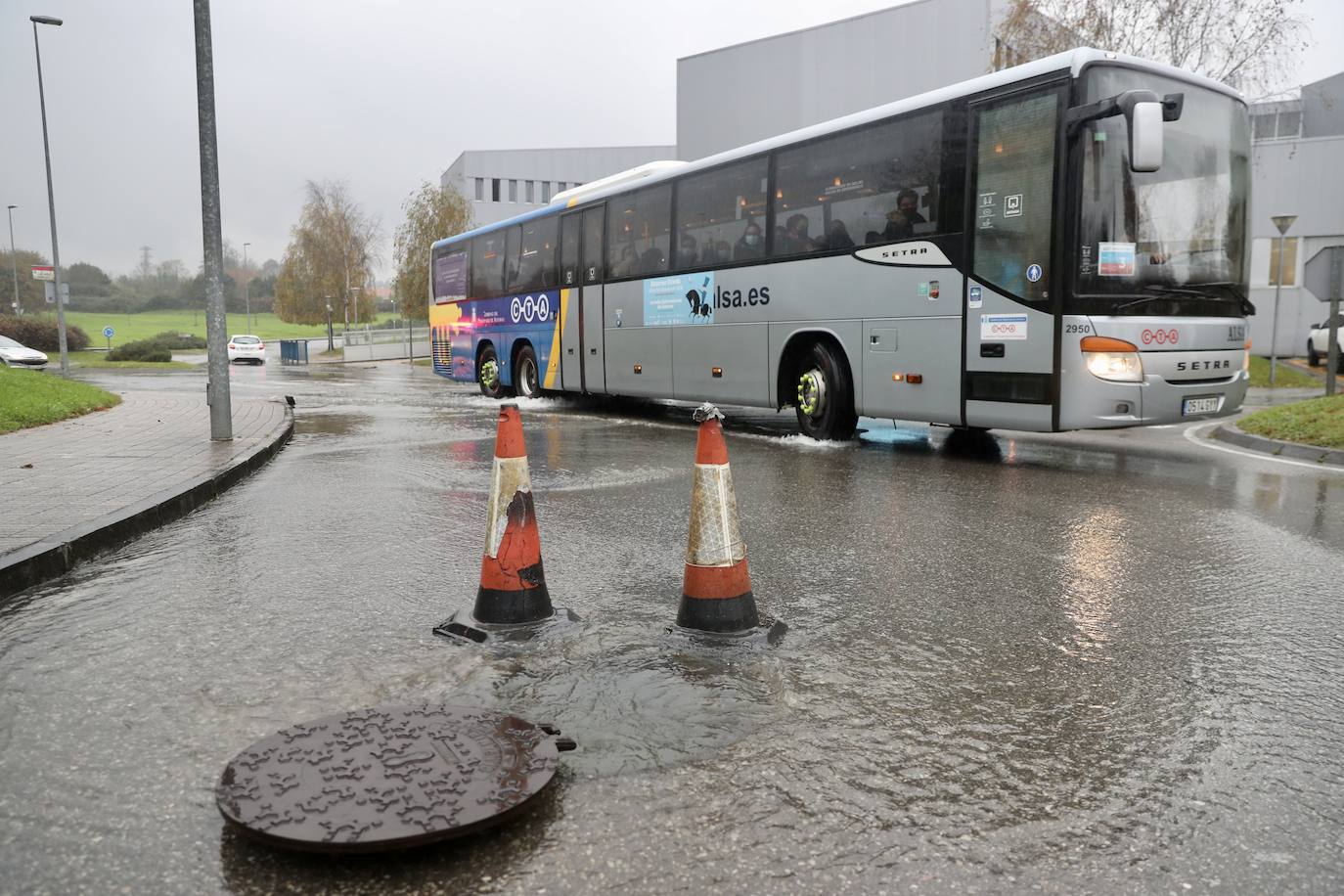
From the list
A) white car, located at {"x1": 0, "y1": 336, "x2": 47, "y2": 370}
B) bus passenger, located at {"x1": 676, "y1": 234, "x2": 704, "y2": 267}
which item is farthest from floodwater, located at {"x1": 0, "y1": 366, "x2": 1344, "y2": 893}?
white car, located at {"x1": 0, "y1": 336, "x2": 47, "y2": 370}

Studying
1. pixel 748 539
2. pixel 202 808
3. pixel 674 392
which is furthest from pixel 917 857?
pixel 674 392

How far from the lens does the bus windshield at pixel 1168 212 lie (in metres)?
8.86

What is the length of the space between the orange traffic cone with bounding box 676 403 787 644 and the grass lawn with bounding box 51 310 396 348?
8964 cm

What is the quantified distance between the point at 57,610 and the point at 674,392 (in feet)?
33.3

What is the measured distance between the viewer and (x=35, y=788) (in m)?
2.77

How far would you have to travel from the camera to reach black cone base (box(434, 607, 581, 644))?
4.14 meters

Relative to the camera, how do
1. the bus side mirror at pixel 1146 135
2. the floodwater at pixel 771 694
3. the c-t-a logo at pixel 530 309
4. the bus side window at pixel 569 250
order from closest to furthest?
the floodwater at pixel 771 694
the bus side mirror at pixel 1146 135
the bus side window at pixel 569 250
the c-t-a logo at pixel 530 309

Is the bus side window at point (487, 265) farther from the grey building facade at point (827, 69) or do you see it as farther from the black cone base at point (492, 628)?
the grey building facade at point (827, 69)

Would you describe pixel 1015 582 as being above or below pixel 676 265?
below

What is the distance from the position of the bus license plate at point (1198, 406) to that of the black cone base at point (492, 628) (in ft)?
23.8

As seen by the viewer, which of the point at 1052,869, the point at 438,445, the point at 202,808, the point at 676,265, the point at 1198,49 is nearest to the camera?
the point at 1052,869

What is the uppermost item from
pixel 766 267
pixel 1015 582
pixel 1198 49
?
pixel 1198 49

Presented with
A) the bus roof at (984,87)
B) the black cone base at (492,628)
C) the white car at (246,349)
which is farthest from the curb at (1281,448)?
the white car at (246,349)

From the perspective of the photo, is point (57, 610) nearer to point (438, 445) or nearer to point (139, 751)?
point (139, 751)
